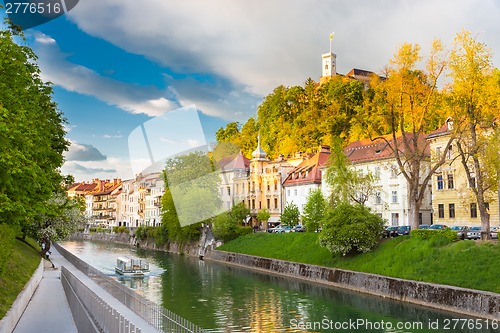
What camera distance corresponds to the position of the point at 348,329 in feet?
91.4

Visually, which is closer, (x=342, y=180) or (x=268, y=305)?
(x=268, y=305)

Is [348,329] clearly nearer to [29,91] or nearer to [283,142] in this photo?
[29,91]

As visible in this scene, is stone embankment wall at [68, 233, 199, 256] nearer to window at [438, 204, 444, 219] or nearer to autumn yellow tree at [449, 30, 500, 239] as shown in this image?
window at [438, 204, 444, 219]

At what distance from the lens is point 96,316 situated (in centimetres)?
1864

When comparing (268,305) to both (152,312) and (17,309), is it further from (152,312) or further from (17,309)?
(152,312)

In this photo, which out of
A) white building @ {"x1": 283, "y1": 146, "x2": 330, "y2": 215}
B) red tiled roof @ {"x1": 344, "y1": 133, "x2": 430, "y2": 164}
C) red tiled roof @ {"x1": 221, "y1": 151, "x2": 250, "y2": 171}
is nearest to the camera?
red tiled roof @ {"x1": 344, "y1": 133, "x2": 430, "y2": 164}

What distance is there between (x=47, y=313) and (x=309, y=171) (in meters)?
61.8

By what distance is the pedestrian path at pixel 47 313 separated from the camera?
845 inches

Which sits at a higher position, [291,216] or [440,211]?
[440,211]

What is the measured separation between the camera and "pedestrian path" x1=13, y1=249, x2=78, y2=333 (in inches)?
845

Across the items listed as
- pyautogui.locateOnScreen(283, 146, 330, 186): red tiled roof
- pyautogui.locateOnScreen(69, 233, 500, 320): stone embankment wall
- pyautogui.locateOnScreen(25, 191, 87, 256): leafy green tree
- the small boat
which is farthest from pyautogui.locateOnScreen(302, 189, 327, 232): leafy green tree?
pyautogui.locateOnScreen(25, 191, 87, 256): leafy green tree

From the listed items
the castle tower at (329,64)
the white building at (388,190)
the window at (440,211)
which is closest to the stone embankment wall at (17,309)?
the white building at (388,190)

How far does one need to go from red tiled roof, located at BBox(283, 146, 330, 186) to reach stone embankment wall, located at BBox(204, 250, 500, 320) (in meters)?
28.1

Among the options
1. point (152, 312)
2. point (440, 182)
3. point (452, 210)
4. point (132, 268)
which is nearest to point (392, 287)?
point (152, 312)
